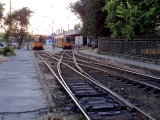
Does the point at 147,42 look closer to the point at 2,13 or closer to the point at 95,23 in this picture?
the point at 95,23

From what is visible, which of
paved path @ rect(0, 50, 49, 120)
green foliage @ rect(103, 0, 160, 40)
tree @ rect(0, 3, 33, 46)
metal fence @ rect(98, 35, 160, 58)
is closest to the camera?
paved path @ rect(0, 50, 49, 120)

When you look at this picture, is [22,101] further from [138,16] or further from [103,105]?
[138,16]

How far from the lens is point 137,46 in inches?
1088

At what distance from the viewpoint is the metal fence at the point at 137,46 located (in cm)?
2422

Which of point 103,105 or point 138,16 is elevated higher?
point 138,16

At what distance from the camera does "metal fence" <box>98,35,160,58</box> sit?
24219mm

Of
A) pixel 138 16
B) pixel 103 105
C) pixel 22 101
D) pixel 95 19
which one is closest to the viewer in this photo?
pixel 103 105

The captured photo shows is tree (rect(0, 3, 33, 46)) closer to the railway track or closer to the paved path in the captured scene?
the paved path

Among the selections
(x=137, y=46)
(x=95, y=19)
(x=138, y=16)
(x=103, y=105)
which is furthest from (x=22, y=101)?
(x=95, y=19)

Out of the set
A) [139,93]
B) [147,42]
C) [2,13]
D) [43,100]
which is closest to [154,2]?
[147,42]

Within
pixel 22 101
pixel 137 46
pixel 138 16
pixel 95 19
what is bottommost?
pixel 22 101

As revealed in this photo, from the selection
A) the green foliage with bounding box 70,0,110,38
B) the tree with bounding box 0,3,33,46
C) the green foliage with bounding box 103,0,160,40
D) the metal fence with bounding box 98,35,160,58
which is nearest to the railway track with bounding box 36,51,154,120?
the metal fence with bounding box 98,35,160,58

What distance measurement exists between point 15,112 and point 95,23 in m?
34.1

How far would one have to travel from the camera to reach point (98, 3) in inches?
1602
